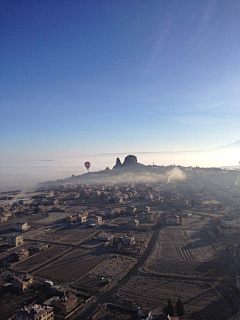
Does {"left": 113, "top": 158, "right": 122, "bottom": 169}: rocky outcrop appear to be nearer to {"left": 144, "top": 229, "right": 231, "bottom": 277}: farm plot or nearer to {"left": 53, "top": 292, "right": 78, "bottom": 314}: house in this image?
{"left": 144, "top": 229, "right": 231, "bottom": 277}: farm plot

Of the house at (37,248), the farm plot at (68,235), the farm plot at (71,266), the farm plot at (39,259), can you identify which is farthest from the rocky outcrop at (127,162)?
the farm plot at (71,266)

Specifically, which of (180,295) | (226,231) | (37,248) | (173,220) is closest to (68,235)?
(37,248)

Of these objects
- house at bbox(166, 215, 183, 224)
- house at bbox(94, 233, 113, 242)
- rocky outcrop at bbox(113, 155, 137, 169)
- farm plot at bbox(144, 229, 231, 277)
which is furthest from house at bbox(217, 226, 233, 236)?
rocky outcrop at bbox(113, 155, 137, 169)

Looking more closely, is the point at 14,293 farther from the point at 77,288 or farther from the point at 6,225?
the point at 6,225

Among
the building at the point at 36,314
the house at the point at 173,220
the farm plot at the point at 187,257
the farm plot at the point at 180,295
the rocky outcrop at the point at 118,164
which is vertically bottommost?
the farm plot at the point at 180,295

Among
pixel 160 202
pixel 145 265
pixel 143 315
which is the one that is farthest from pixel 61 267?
pixel 160 202

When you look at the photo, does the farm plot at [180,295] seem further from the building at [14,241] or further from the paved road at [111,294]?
the building at [14,241]

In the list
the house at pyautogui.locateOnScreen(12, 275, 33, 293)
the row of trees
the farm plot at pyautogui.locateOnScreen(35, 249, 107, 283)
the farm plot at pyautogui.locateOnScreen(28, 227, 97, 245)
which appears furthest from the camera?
the farm plot at pyautogui.locateOnScreen(28, 227, 97, 245)
